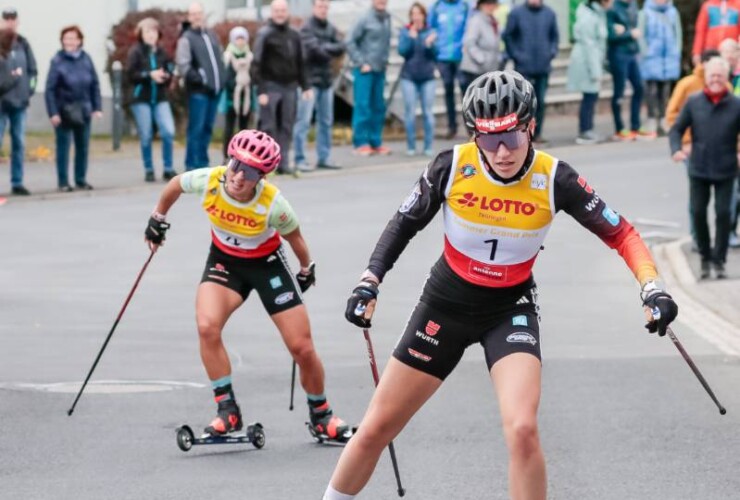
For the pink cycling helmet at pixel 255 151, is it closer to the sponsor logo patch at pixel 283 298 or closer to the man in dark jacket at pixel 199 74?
the sponsor logo patch at pixel 283 298

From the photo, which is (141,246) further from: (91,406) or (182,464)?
(182,464)

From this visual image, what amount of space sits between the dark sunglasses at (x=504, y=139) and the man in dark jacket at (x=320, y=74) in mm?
16180

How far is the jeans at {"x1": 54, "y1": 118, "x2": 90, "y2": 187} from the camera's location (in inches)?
849

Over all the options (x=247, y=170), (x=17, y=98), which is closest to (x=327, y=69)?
(x=17, y=98)

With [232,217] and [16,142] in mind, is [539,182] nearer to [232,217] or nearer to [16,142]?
[232,217]

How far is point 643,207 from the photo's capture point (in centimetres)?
2092

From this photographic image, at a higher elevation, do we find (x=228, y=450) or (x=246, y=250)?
(x=246, y=250)

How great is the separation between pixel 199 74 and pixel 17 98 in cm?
231

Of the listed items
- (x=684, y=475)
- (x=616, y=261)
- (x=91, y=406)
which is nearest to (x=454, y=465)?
(x=684, y=475)

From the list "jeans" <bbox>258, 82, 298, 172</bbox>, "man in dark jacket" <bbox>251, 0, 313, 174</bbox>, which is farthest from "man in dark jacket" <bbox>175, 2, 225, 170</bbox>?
"jeans" <bbox>258, 82, 298, 172</bbox>

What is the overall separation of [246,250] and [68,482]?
185 centimetres

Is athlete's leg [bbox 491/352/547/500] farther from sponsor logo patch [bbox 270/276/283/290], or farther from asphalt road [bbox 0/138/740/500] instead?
sponsor logo patch [bbox 270/276/283/290]

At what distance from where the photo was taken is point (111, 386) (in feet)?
38.8

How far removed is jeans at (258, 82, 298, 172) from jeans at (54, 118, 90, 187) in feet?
6.87
